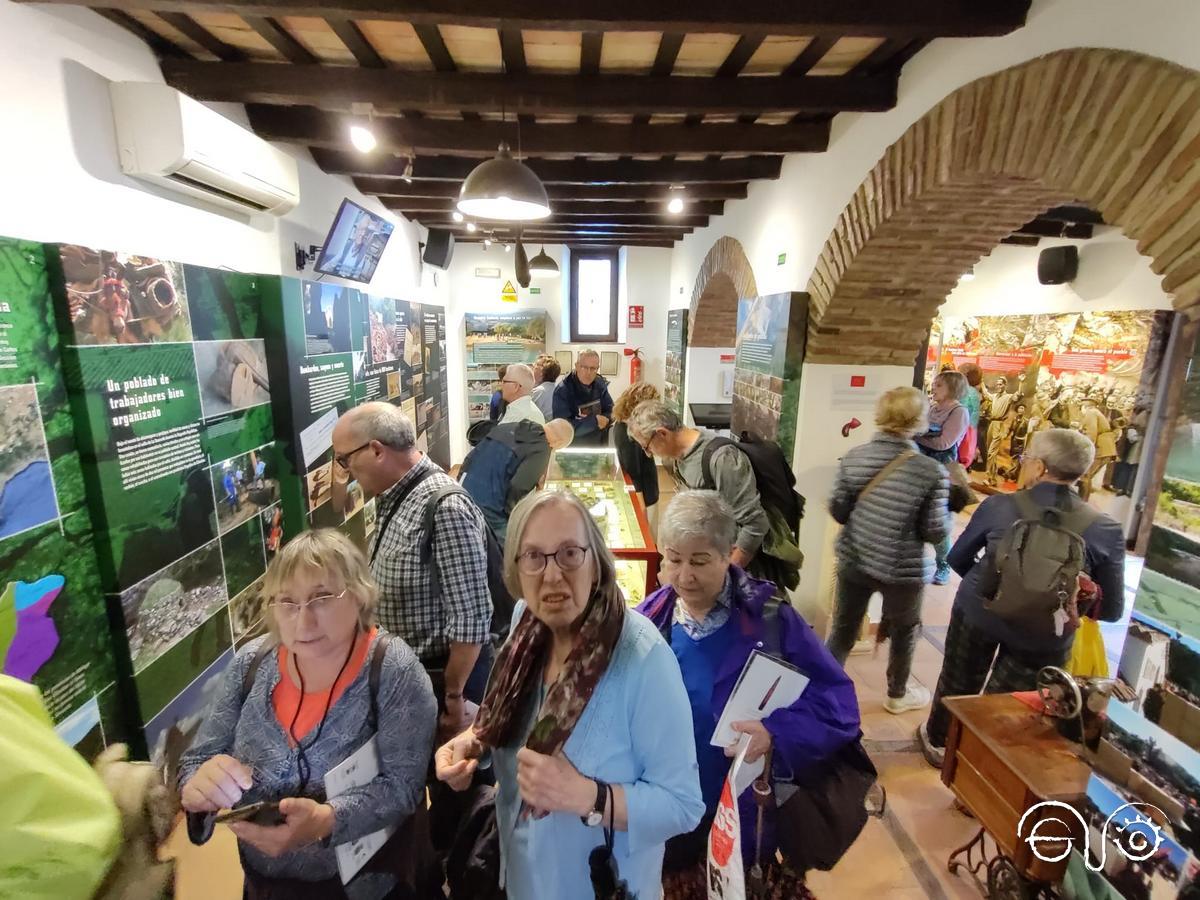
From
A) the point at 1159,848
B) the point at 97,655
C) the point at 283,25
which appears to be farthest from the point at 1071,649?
the point at 283,25

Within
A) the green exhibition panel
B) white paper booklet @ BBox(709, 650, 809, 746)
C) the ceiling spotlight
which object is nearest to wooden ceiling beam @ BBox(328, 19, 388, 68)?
the ceiling spotlight

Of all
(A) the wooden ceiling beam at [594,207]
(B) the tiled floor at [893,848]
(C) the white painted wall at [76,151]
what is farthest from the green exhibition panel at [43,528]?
(A) the wooden ceiling beam at [594,207]

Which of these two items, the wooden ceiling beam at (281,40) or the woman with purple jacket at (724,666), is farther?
the wooden ceiling beam at (281,40)

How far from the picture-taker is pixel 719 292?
6758mm

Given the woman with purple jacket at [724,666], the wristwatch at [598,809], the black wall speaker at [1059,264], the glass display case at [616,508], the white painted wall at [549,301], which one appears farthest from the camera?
the white painted wall at [549,301]

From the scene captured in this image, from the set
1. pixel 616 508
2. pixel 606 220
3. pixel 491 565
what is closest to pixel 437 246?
pixel 606 220

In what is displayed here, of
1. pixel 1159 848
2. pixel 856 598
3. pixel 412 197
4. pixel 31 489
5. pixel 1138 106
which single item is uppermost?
pixel 412 197

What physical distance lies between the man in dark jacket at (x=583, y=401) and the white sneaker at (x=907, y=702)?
317cm

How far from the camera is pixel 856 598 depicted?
121 inches

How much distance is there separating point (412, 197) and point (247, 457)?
10.3ft

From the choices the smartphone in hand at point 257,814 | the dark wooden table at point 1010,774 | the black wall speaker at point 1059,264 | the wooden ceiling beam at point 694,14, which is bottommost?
the dark wooden table at point 1010,774

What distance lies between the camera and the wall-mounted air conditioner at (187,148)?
2217 mm

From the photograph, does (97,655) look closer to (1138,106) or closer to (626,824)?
(626,824)

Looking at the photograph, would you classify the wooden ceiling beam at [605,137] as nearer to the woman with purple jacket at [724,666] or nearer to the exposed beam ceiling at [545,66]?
the exposed beam ceiling at [545,66]
